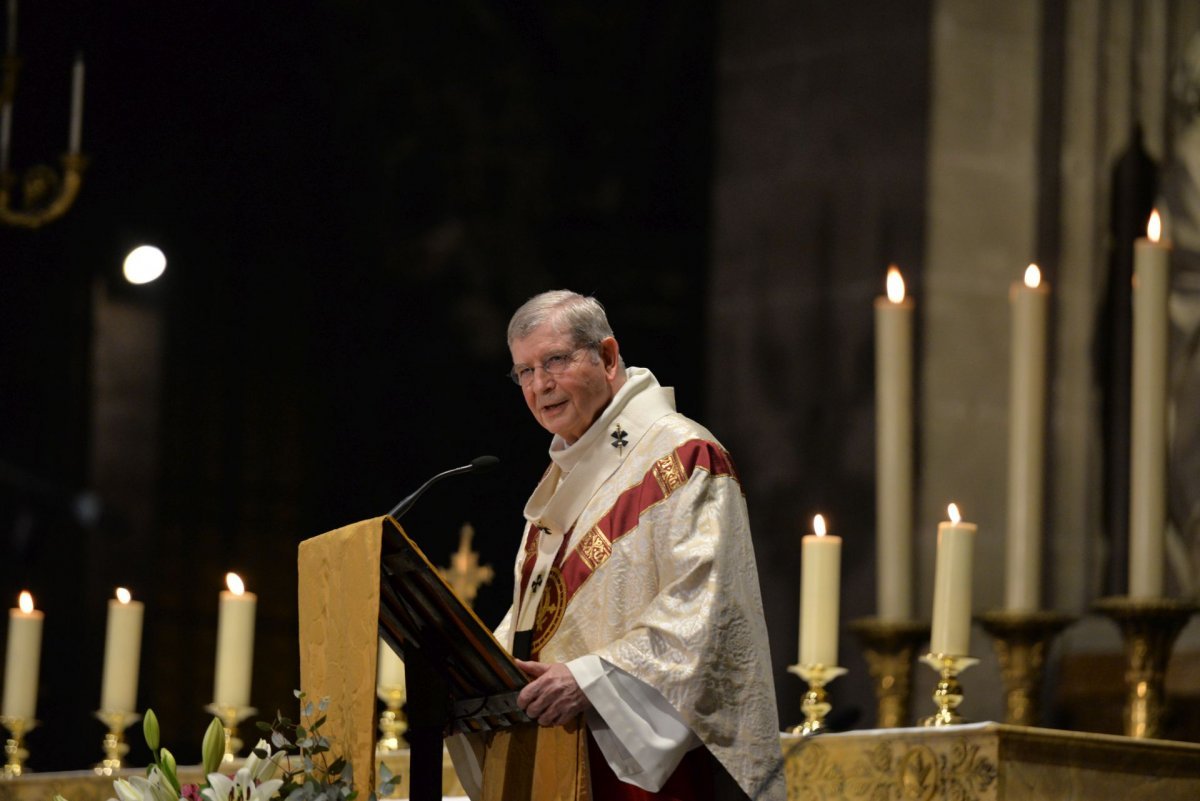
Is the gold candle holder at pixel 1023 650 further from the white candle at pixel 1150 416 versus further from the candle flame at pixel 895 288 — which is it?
the candle flame at pixel 895 288

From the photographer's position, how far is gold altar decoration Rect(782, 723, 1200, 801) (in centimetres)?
365

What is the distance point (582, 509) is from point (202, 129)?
281 centimetres

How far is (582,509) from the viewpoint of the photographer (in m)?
3.92

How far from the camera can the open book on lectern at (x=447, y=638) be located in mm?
3184

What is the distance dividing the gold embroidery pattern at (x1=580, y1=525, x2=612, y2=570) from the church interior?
1714 millimetres

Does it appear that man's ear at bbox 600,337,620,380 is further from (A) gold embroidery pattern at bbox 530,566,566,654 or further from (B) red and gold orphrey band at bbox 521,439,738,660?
(A) gold embroidery pattern at bbox 530,566,566,654

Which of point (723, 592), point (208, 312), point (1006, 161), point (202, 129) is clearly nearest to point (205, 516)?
point (208, 312)

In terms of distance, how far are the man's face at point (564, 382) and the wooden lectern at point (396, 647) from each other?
59cm

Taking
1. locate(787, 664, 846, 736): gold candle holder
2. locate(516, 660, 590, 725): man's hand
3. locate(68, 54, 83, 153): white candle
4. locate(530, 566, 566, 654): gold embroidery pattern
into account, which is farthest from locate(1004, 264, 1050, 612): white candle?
locate(68, 54, 83, 153): white candle

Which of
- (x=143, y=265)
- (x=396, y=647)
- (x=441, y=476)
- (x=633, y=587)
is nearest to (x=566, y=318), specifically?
(x=633, y=587)

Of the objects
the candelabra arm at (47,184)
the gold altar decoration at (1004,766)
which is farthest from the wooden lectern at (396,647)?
the candelabra arm at (47,184)

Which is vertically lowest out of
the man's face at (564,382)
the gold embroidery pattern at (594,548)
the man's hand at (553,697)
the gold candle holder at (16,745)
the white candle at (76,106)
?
the gold candle holder at (16,745)

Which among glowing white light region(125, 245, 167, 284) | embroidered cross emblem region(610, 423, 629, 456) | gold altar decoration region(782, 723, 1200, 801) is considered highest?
glowing white light region(125, 245, 167, 284)

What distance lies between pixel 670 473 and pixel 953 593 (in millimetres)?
765
